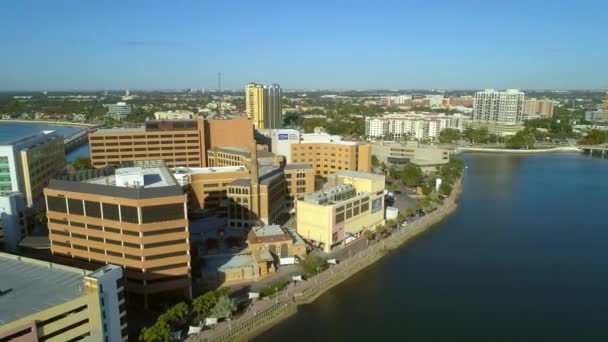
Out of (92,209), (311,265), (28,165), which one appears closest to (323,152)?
(311,265)

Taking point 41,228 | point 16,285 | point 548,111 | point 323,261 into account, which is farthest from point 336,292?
point 548,111

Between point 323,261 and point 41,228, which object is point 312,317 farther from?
point 41,228

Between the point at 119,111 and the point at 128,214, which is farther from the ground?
the point at 128,214

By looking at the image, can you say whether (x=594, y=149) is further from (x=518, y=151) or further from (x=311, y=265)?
(x=311, y=265)

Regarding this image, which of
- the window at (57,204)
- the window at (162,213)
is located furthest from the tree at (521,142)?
the window at (57,204)

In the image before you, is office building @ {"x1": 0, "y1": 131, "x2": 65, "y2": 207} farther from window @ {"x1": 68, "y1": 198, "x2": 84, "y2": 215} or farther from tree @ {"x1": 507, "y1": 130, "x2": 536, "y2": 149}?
tree @ {"x1": 507, "y1": 130, "x2": 536, "y2": 149}

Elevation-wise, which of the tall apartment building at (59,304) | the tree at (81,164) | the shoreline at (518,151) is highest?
the tall apartment building at (59,304)

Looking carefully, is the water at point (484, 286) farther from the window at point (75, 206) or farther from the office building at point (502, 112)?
the office building at point (502, 112)
